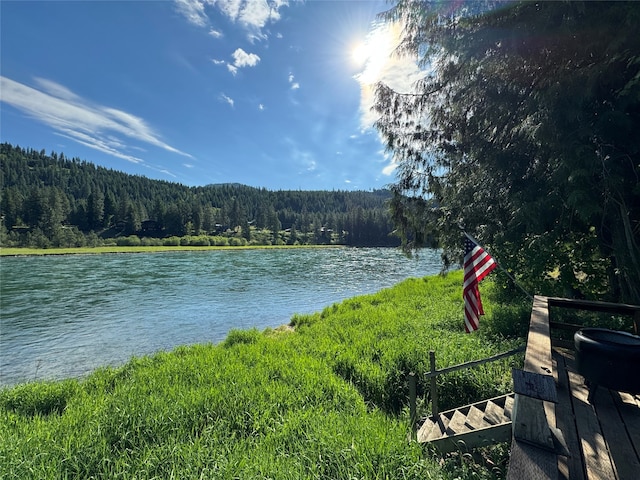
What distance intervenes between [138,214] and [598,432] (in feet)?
423

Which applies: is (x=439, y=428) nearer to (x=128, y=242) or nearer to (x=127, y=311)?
(x=127, y=311)

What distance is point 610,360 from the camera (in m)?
3.35

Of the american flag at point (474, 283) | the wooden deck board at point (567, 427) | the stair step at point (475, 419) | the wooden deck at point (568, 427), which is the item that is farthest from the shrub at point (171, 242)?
the wooden deck board at point (567, 427)

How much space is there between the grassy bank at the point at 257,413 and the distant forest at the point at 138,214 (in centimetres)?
3475

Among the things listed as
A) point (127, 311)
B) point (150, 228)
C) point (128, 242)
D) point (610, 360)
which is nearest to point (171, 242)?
point (128, 242)

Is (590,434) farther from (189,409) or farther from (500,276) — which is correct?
(500,276)

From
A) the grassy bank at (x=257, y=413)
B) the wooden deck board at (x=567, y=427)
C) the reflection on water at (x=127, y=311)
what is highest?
the wooden deck board at (x=567, y=427)

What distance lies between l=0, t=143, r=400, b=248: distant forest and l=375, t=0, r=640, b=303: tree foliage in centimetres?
3137

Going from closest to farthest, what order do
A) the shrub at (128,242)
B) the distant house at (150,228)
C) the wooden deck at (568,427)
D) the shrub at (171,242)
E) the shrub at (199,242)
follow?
the wooden deck at (568,427) → the shrub at (128,242) → the shrub at (171,242) → the shrub at (199,242) → the distant house at (150,228)

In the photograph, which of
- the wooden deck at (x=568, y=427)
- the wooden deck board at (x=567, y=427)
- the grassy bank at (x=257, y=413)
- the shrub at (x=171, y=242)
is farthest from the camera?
the shrub at (x=171, y=242)

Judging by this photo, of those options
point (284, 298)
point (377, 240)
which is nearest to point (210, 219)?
point (377, 240)

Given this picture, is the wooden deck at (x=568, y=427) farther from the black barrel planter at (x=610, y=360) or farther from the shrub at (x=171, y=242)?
the shrub at (x=171, y=242)

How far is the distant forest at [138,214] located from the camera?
295ft

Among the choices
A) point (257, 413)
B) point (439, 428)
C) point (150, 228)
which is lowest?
point (257, 413)
